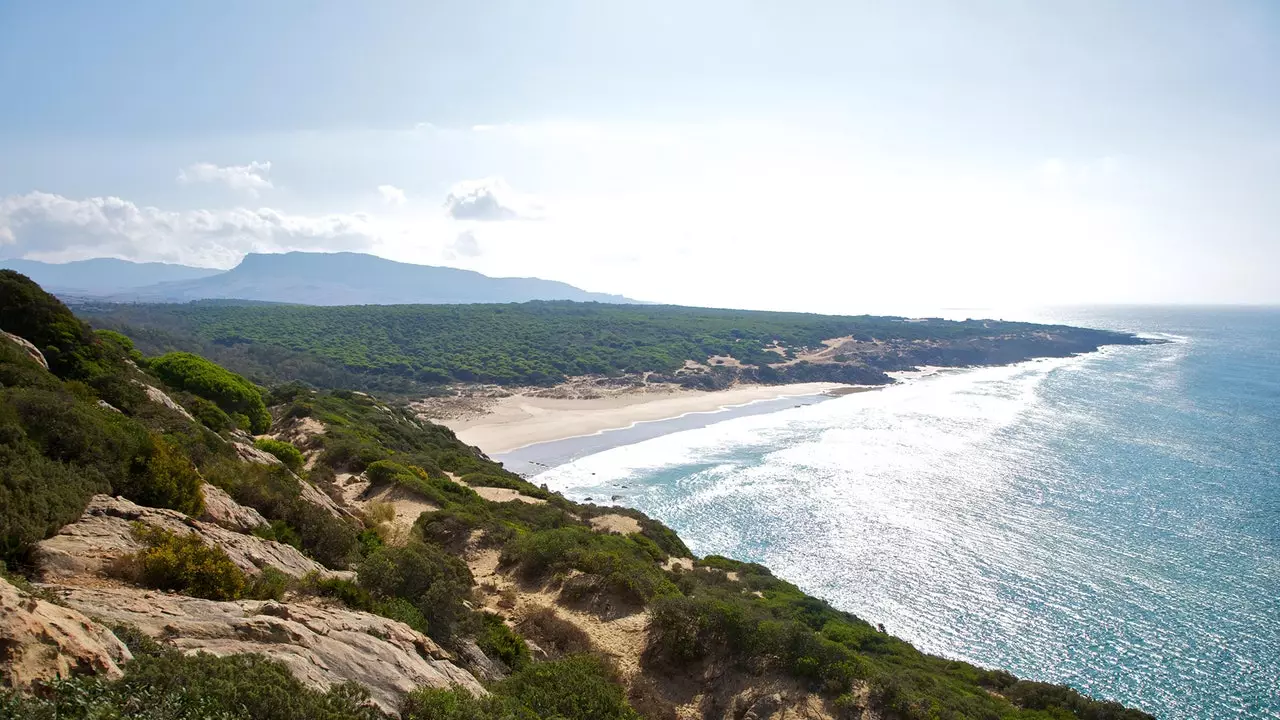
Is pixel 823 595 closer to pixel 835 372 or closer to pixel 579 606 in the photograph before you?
pixel 579 606

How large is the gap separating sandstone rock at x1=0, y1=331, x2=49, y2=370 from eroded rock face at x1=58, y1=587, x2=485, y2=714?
38.1 feet

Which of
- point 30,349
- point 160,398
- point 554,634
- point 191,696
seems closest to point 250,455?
point 160,398

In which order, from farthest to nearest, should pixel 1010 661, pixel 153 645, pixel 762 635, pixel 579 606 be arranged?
pixel 1010 661, pixel 579 606, pixel 762 635, pixel 153 645

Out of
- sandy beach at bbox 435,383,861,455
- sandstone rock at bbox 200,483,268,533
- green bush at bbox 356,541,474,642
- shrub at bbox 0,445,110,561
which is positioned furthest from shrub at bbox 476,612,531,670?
sandy beach at bbox 435,383,861,455

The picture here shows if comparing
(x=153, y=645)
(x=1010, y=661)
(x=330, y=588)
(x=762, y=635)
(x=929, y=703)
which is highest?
(x=153, y=645)

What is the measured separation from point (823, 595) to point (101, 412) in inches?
1043

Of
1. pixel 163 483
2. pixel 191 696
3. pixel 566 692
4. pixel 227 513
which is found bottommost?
pixel 566 692

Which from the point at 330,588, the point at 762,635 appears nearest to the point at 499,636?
the point at 330,588

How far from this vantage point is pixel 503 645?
42.2ft

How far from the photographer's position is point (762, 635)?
14648 millimetres

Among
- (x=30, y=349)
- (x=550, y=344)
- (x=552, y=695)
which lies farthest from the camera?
(x=550, y=344)

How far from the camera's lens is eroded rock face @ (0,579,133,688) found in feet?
17.1

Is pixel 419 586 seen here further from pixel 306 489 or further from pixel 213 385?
pixel 213 385

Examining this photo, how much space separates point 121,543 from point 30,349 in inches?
423
